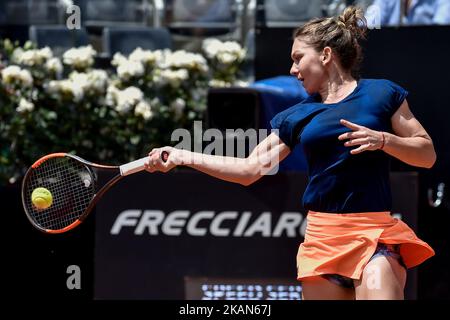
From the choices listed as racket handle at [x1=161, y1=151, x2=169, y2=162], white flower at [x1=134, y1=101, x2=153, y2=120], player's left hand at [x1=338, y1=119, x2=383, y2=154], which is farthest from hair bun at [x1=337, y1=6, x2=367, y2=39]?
white flower at [x1=134, y1=101, x2=153, y2=120]

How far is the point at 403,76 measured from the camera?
17.4ft

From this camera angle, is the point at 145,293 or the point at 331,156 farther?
Result: the point at 145,293

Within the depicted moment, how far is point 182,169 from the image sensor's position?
5.36m

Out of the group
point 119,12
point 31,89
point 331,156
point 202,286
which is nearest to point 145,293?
point 202,286

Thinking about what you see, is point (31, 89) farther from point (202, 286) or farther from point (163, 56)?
point (202, 286)

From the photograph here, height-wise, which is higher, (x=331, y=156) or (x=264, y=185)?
(x=331, y=156)

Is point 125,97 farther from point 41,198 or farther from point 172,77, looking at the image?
point 41,198

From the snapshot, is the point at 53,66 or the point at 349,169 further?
the point at 53,66

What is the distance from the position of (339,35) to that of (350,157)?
0.47 metres

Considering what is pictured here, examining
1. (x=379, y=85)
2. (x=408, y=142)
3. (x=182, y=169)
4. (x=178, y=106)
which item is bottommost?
(x=182, y=169)

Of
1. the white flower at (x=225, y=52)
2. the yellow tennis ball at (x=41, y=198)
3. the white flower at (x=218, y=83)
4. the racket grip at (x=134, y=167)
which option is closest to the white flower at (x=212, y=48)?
the white flower at (x=225, y=52)

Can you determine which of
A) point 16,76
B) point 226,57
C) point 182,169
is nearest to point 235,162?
point 182,169
